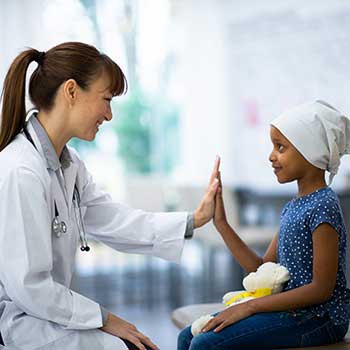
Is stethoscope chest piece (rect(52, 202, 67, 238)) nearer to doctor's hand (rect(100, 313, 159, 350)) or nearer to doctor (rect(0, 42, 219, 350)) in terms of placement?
doctor (rect(0, 42, 219, 350))

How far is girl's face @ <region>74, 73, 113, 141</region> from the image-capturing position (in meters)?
1.97

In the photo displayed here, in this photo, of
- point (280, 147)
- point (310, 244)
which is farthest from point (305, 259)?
point (280, 147)

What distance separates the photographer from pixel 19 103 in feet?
6.46

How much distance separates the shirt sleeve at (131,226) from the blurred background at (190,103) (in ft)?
6.26

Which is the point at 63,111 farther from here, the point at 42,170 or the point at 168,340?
the point at 168,340

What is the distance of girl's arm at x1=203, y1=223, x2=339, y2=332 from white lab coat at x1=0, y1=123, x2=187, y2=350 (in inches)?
13.5

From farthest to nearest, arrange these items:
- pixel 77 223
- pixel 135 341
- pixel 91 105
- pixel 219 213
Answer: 1. pixel 219 213
2. pixel 77 223
3. pixel 91 105
4. pixel 135 341

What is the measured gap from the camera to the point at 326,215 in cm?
178

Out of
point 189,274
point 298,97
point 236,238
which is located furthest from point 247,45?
point 236,238

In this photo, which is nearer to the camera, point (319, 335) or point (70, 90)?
point (319, 335)

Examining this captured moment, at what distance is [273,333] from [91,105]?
28.5 inches

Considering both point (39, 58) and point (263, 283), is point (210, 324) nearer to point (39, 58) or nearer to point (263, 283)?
point (263, 283)

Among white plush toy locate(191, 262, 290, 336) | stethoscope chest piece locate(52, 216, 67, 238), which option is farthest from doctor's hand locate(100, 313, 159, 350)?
stethoscope chest piece locate(52, 216, 67, 238)

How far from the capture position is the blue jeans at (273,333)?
178cm
